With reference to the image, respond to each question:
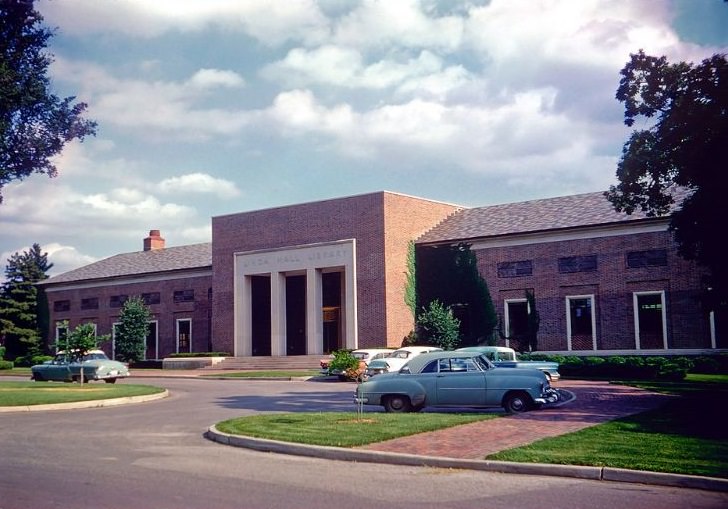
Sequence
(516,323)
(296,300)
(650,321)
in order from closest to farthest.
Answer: (650,321) → (516,323) → (296,300)

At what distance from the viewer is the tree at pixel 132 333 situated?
52188 millimetres

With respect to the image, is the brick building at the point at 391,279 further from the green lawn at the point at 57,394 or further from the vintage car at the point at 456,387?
the vintage car at the point at 456,387

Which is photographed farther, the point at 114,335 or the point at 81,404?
the point at 114,335

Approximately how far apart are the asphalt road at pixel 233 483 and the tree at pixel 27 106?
17952 millimetres

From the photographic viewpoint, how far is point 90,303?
61.9m

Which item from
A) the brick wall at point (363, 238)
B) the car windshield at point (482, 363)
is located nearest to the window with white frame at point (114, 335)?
the brick wall at point (363, 238)

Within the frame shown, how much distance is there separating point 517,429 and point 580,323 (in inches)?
1085

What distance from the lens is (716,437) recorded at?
490 inches

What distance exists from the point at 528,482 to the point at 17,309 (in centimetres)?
6205

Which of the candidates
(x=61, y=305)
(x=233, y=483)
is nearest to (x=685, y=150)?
(x=233, y=483)

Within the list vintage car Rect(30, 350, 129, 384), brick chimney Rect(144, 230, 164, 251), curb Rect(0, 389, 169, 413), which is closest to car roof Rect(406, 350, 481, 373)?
curb Rect(0, 389, 169, 413)

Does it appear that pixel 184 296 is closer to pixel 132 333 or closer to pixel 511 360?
pixel 132 333

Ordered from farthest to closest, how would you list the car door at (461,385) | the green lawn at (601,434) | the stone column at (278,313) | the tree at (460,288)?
the stone column at (278,313) < the tree at (460,288) < the car door at (461,385) < the green lawn at (601,434)

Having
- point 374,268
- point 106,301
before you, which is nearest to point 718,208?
point 374,268
